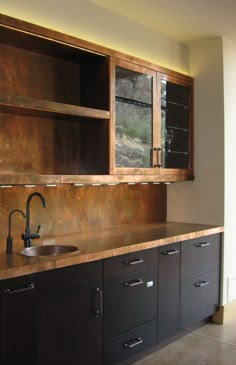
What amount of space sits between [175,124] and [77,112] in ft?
4.07

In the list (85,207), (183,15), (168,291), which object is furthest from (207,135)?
(168,291)

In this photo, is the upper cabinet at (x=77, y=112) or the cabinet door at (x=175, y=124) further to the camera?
the cabinet door at (x=175, y=124)

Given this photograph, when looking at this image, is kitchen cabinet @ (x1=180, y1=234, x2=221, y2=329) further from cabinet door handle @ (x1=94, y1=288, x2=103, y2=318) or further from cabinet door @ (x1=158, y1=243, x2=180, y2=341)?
cabinet door handle @ (x1=94, y1=288, x2=103, y2=318)

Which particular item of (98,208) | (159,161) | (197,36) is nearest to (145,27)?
(197,36)

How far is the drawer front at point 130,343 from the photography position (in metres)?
2.44

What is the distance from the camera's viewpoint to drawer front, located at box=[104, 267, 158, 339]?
241cm

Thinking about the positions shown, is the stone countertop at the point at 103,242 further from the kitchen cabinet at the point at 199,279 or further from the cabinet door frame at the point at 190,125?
the cabinet door frame at the point at 190,125

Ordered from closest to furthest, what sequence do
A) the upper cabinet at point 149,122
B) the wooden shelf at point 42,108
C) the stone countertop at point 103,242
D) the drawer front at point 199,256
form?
the stone countertop at point 103,242 < the wooden shelf at point 42,108 < the upper cabinet at point 149,122 < the drawer front at point 199,256

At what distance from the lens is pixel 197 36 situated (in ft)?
11.6

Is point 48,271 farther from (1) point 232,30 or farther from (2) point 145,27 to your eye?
(1) point 232,30

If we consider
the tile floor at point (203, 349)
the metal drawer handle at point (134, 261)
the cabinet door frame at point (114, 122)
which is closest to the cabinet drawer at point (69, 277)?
the metal drawer handle at point (134, 261)

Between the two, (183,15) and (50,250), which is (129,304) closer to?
(50,250)

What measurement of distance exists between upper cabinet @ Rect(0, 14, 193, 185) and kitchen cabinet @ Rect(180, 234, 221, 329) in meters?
0.65

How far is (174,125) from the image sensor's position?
352 cm
